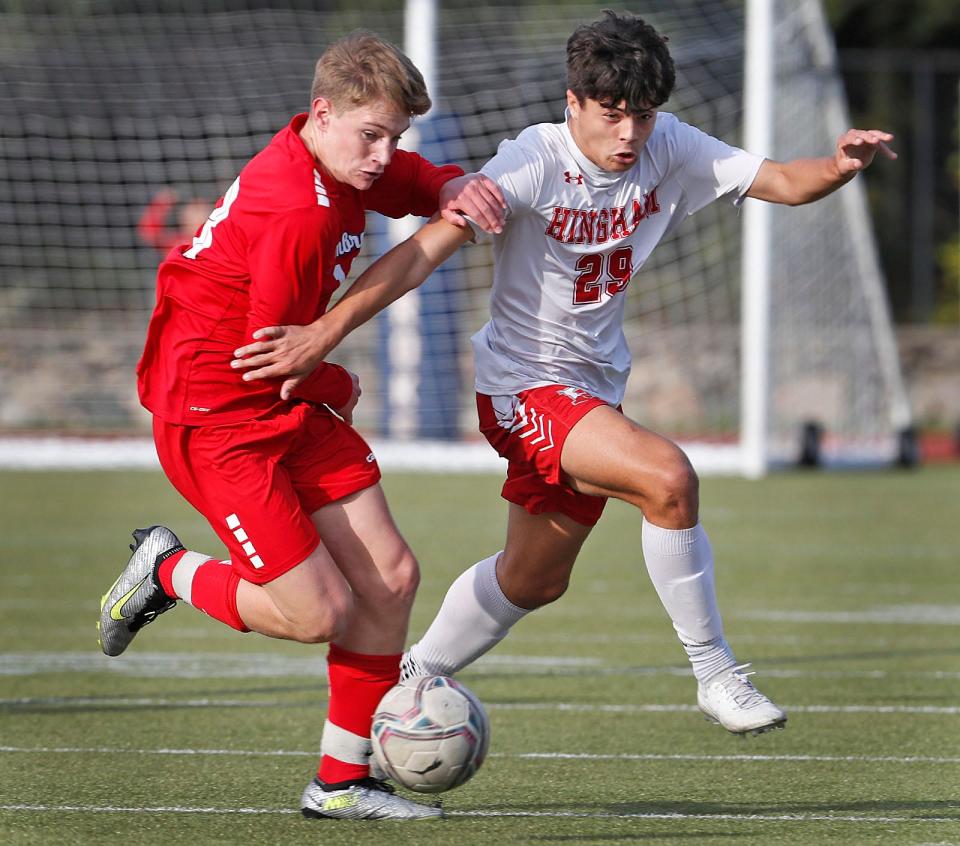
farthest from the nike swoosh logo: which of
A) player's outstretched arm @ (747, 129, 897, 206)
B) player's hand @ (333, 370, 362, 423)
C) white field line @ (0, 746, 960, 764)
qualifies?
player's outstretched arm @ (747, 129, 897, 206)

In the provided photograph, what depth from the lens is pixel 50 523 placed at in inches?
458

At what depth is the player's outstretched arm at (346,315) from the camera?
13.1 ft

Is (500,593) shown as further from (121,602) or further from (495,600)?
(121,602)

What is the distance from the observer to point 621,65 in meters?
4.16

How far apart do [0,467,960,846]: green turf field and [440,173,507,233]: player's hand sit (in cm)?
144

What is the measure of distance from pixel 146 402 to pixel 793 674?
9.95 ft

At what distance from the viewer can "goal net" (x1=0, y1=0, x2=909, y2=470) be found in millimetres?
15141

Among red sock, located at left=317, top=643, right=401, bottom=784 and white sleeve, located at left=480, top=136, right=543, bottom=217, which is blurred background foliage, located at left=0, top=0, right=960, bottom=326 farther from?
red sock, located at left=317, top=643, right=401, bottom=784

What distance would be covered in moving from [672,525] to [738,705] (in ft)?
1.56

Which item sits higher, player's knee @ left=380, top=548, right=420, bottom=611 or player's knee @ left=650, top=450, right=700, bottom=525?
player's knee @ left=650, top=450, right=700, bottom=525

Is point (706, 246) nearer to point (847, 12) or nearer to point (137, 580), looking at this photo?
point (137, 580)

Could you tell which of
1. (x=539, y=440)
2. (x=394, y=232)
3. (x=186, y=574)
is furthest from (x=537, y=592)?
(x=394, y=232)

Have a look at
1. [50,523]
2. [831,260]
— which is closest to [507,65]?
[831,260]

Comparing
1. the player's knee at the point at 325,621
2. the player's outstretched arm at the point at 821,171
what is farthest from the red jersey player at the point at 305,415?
the player's outstretched arm at the point at 821,171
